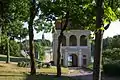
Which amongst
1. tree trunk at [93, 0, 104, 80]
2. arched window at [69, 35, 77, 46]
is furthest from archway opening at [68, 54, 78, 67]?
tree trunk at [93, 0, 104, 80]

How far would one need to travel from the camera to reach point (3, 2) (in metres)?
37.8

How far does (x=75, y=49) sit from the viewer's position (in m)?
86.3

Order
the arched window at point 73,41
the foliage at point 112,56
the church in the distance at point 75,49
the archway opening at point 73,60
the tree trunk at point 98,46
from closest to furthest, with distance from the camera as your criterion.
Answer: the tree trunk at point 98,46
the foliage at point 112,56
the church in the distance at point 75,49
the archway opening at point 73,60
the arched window at point 73,41

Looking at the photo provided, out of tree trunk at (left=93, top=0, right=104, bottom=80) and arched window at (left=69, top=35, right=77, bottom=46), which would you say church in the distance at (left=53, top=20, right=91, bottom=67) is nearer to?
arched window at (left=69, top=35, right=77, bottom=46)

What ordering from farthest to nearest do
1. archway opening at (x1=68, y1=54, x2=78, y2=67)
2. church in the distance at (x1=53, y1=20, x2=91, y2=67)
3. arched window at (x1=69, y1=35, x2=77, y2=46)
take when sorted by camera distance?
arched window at (x1=69, y1=35, x2=77, y2=46)
archway opening at (x1=68, y1=54, x2=78, y2=67)
church in the distance at (x1=53, y1=20, x2=91, y2=67)

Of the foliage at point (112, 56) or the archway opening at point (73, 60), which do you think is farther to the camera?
the archway opening at point (73, 60)

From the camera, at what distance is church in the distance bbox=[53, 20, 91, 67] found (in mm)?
84688

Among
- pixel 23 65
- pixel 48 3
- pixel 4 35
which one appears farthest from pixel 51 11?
pixel 23 65

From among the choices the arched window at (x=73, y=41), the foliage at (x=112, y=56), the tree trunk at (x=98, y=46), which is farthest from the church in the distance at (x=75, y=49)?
the tree trunk at (x=98, y=46)

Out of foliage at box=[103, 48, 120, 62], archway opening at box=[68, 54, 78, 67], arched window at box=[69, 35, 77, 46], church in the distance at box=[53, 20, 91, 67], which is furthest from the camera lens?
arched window at box=[69, 35, 77, 46]

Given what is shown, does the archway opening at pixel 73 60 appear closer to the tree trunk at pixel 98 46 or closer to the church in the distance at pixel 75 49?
the church in the distance at pixel 75 49

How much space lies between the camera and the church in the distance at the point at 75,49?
278ft

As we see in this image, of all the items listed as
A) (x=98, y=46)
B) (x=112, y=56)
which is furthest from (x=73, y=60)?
(x=98, y=46)

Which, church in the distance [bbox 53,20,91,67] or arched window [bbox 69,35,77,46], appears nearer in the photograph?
church in the distance [bbox 53,20,91,67]
